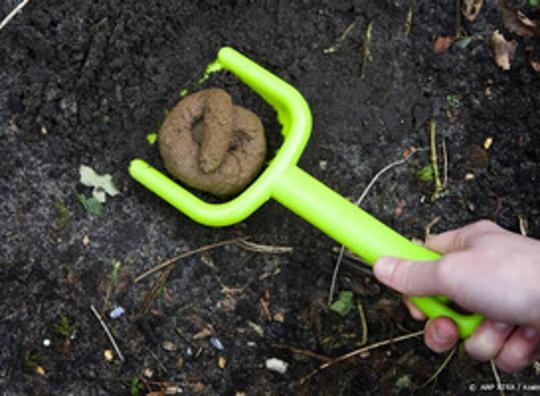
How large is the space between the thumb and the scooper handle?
0.13 feet

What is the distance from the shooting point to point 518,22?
6.68 feet

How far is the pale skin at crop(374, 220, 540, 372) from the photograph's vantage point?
134cm

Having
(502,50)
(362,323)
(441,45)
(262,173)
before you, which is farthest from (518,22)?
(362,323)

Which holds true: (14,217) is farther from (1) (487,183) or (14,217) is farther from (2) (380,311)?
(1) (487,183)

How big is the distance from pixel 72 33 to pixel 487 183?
136 centimetres

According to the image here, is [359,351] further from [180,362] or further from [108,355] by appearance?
[108,355]

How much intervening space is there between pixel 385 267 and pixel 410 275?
7 centimetres

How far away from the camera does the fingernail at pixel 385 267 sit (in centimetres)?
146

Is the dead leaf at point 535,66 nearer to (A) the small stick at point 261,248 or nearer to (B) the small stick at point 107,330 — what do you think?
(A) the small stick at point 261,248

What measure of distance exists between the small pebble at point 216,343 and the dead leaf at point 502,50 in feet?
4.14

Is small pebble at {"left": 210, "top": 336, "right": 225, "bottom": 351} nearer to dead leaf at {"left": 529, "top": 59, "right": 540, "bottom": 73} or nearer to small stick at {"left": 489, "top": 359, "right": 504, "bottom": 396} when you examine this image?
small stick at {"left": 489, "top": 359, "right": 504, "bottom": 396}

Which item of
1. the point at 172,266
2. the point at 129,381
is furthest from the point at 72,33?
the point at 129,381

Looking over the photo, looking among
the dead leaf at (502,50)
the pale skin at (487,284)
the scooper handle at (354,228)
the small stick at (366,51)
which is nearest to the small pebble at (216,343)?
the scooper handle at (354,228)

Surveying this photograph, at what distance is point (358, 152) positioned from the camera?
1.93m
